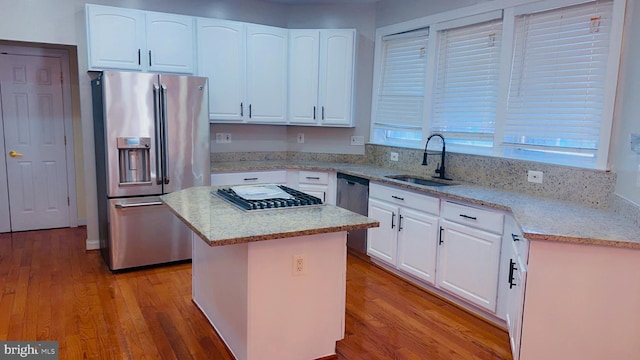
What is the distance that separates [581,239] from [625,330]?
497mm

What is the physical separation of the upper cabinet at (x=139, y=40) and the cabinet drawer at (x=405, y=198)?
215cm

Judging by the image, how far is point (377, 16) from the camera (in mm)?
4605

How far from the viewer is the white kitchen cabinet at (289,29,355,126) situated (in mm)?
4535

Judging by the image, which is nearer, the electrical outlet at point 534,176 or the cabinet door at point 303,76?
the electrical outlet at point 534,176

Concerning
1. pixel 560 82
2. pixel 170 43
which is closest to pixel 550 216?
pixel 560 82

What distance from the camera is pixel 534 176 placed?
3.12m

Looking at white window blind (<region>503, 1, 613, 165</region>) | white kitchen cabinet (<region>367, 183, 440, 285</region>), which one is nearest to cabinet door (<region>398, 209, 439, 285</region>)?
white kitchen cabinet (<region>367, 183, 440, 285</region>)

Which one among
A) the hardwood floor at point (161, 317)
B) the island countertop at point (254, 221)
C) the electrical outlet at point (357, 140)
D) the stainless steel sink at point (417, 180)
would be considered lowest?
the hardwood floor at point (161, 317)

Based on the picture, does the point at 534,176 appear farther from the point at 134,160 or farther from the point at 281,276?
the point at 134,160

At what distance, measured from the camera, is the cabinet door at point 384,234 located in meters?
3.68

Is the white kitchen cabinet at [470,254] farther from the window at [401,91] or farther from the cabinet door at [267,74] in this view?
the cabinet door at [267,74]

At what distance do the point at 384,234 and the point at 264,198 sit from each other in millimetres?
1535

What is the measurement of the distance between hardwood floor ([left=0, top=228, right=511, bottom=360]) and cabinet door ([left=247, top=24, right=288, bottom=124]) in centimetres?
180

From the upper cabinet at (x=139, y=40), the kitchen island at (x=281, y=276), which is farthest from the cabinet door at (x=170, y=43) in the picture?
the kitchen island at (x=281, y=276)
